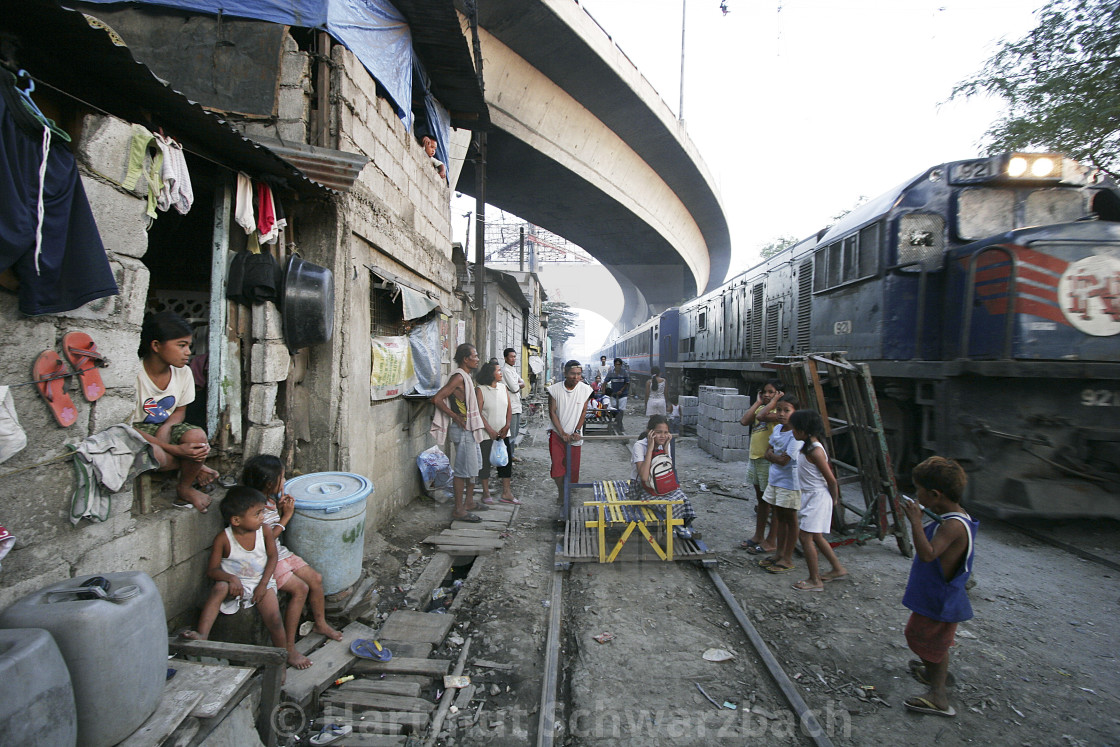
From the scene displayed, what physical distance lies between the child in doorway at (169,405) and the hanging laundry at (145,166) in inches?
25.6

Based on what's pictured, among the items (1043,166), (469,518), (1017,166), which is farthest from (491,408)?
(1043,166)

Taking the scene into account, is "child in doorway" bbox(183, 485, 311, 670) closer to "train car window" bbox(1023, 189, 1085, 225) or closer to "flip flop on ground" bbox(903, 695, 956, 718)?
"flip flop on ground" bbox(903, 695, 956, 718)

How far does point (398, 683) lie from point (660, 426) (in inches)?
120

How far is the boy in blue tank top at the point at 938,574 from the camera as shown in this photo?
8.89 feet

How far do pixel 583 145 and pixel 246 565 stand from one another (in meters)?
15.5

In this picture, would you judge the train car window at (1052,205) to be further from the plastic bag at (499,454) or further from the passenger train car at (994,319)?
the plastic bag at (499,454)

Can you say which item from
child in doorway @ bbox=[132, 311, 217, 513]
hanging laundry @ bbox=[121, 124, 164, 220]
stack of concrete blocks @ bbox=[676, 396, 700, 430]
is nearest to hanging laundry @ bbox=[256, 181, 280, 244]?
hanging laundry @ bbox=[121, 124, 164, 220]

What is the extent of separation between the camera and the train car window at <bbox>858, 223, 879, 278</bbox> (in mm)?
6496

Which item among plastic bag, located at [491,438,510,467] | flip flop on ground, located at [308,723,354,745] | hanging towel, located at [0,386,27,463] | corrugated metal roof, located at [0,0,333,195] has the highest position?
corrugated metal roof, located at [0,0,333,195]

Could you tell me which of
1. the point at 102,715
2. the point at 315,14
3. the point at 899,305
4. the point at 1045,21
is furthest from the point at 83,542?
the point at 1045,21

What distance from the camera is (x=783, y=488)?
4.50m

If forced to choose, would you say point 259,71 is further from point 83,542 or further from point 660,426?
point 660,426

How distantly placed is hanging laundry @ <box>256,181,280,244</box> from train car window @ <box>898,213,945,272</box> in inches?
260

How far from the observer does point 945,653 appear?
9.12 ft
